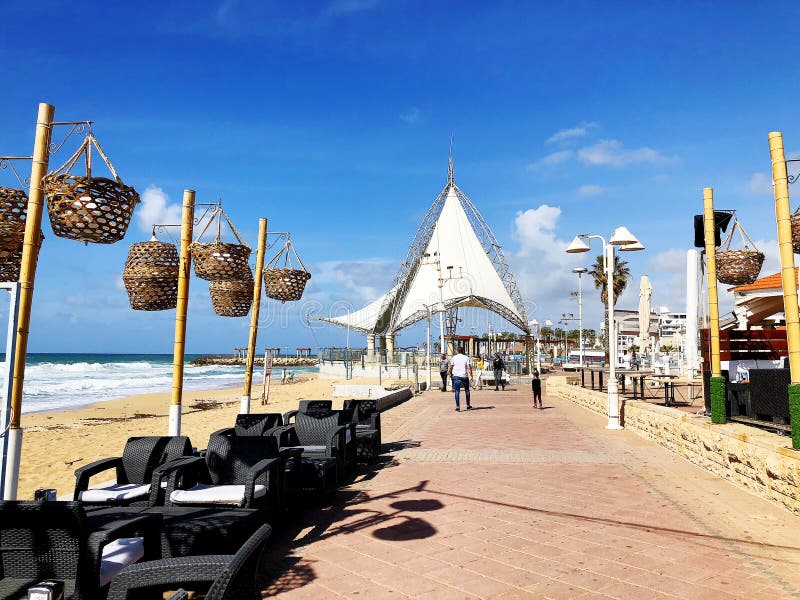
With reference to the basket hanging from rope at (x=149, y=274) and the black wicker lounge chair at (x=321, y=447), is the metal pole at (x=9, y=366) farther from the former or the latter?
the black wicker lounge chair at (x=321, y=447)

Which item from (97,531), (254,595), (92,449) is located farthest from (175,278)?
(92,449)

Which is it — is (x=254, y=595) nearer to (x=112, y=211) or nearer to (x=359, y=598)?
(x=359, y=598)

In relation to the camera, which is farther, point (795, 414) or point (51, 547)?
point (795, 414)

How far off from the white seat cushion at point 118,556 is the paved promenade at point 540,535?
90cm

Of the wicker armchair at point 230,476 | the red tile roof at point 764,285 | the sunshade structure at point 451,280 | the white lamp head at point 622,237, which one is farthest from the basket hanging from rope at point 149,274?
the sunshade structure at point 451,280

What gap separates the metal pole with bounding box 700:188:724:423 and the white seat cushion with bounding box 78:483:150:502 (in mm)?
6878

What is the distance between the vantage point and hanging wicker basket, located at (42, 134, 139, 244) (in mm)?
3779

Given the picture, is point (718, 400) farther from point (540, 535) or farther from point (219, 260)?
point (219, 260)

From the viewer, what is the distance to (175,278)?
6.27m

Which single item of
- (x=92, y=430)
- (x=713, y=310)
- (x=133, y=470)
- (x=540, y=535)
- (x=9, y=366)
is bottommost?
(x=92, y=430)

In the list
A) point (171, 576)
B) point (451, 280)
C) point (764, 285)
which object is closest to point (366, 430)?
point (171, 576)

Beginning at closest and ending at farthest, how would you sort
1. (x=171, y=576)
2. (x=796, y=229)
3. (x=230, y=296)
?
(x=171, y=576) < (x=796, y=229) < (x=230, y=296)

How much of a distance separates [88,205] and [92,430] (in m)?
15.4

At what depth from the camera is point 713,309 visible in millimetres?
8125
